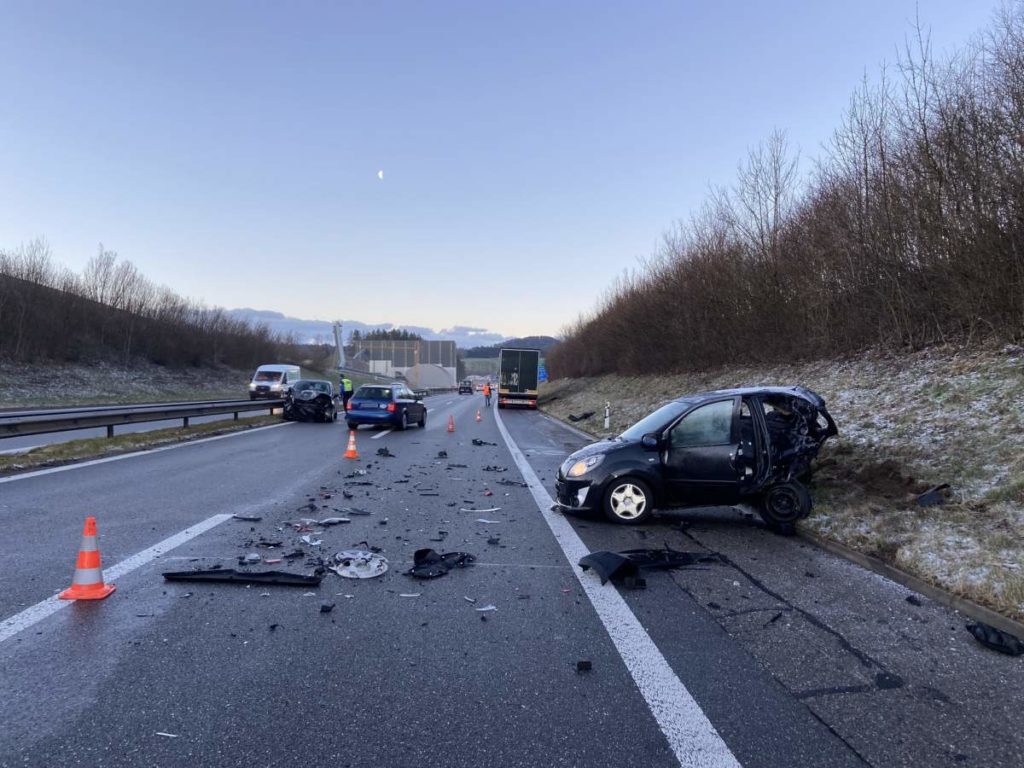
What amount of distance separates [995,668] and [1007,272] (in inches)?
419

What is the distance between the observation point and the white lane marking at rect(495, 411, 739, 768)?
2.98m

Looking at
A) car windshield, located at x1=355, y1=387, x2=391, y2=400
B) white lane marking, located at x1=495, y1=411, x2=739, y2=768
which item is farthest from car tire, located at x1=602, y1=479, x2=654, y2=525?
car windshield, located at x1=355, y1=387, x2=391, y2=400

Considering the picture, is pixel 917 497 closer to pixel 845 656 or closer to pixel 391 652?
pixel 845 656

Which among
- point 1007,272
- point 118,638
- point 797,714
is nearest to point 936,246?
point 1007,272

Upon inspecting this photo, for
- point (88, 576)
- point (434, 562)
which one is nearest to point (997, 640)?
point (434, 562)

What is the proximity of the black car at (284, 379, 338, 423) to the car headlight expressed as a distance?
18.7 metres

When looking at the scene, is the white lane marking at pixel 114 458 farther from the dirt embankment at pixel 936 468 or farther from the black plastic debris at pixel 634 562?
the dirt embankment at pixel 936 468

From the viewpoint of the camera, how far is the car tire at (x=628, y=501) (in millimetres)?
7707

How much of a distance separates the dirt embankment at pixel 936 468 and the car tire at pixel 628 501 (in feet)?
5.95

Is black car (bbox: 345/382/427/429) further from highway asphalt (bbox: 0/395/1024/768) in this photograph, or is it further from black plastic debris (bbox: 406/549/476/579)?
black plastic debris (bbox: 406/549/476/579)

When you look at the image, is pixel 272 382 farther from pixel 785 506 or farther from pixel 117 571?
pixel 785 506

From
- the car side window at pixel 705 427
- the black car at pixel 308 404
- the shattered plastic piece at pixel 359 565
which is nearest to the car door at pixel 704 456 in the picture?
the car side window at pixel 705 427

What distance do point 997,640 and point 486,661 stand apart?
10.9ft

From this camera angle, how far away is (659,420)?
27.4 feet
